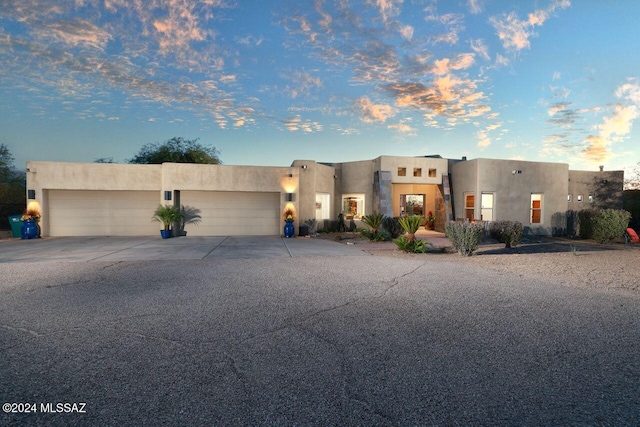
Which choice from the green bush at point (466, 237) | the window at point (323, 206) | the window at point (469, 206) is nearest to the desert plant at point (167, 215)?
the window at point (323, 206)

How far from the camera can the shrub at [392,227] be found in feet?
51.3

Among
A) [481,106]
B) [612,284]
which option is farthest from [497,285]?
[481,106]

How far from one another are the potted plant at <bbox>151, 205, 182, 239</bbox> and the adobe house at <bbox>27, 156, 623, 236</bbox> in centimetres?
54

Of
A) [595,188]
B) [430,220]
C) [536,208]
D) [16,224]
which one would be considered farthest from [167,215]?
[595,188]

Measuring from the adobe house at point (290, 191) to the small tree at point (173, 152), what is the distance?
51.2 ft

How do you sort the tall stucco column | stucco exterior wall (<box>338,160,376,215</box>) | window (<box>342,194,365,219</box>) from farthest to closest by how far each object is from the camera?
window (<box>342,194,365,219</box>) < stucco exterior wall (<box>338,160,376,215</box>) < the tall stucco column

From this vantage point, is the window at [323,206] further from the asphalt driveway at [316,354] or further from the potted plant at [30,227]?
the potted plant at [30,227]

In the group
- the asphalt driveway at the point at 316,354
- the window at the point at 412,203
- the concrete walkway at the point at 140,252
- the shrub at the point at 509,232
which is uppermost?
the window at the point at 412,203

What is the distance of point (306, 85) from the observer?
15625mm

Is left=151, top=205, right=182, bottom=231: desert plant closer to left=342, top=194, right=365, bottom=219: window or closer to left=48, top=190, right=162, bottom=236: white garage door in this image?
left=48, top=190, right=162, bottom=236: white garage door

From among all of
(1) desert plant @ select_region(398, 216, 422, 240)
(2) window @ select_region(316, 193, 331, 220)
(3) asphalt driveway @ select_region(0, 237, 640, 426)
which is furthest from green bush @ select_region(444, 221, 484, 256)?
(2) window @ select_region(316, 193, 331, 220)

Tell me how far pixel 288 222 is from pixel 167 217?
19.7 ft

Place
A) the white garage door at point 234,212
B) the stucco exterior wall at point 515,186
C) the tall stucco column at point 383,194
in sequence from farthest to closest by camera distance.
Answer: the tall stucco column at point 383,194, the stucco exterior wall at point 515,186, the white garage door at point 234,212

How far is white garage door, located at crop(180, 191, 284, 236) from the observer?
645 inches
